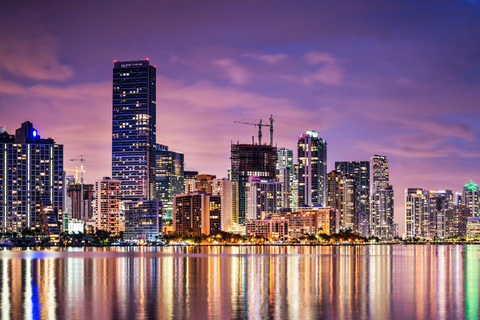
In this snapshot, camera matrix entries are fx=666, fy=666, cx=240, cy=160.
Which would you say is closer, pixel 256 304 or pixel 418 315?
pixel 418 315

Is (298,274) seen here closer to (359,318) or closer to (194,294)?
(194,294)

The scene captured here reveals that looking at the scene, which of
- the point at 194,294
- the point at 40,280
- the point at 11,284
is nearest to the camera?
the point at 194,294

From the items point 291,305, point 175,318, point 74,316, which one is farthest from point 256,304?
point 74,316

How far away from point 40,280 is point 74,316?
1391 inches

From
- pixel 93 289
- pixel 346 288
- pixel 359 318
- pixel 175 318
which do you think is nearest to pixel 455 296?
pixel 346 288

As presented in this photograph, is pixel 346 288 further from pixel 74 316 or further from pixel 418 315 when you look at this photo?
pixel 74 316

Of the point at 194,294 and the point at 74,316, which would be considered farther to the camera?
the point at 194,294

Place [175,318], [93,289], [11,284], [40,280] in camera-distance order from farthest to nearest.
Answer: [40,280], [11,284], [93,289], [175,318]

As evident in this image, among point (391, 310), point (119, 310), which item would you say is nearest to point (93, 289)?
point (119, 310)

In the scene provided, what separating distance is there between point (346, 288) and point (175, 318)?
30.3 m

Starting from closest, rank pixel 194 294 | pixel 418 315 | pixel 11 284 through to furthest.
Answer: pixel 418 315
pixel 194 294
pixel 11 284

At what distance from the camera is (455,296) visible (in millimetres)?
67875

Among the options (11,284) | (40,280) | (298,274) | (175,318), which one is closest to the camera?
(175,318)

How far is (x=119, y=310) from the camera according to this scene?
53344 millimetres
